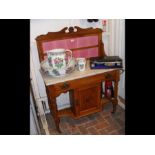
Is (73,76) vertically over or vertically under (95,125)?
over

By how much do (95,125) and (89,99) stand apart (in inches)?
16.4

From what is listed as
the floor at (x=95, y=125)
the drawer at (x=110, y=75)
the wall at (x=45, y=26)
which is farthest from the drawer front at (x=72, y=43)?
the floor at (x=95, y=125)

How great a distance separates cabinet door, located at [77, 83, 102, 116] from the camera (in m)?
1.99

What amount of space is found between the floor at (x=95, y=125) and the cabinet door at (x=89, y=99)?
23 cm

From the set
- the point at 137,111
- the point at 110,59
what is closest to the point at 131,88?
the point at 137,111

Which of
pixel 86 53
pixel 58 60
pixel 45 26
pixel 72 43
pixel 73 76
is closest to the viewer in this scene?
pixel 58 60

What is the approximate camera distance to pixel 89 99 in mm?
2082

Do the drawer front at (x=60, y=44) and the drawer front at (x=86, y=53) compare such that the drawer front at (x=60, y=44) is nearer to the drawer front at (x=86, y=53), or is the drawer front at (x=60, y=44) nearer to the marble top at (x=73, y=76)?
the drawer front at (x=86, y=53)

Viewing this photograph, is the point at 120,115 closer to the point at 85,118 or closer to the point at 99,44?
the point at 85,118

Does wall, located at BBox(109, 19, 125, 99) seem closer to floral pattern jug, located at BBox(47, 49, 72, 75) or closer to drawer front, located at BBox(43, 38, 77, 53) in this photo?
drawer front, located at BBox(43, 38, 77, 53)

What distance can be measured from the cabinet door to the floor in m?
0.23

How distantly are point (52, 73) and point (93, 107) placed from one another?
0.74 m

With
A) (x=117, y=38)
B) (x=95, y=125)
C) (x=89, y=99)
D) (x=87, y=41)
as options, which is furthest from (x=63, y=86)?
(x=117, y=38)

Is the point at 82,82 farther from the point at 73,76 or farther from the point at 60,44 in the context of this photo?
the point at 60,44
